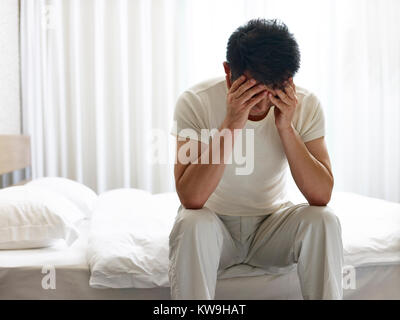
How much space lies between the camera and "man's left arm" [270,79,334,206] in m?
1.41

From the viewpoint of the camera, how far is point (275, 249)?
142cm

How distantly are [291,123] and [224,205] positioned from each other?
0.34 metres

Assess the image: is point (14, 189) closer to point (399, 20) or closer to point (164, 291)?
point (164, 291)

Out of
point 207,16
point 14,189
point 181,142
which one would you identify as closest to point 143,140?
point 207,16

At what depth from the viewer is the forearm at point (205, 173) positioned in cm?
136

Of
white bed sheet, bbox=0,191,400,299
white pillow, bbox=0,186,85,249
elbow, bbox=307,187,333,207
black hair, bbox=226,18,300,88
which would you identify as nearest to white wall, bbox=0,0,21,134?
white pillow, bbox=0,186,85,249

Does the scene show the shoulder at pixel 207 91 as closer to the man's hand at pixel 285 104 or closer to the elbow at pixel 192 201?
the man's hand at pixel 285 104

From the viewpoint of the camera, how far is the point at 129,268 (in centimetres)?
142

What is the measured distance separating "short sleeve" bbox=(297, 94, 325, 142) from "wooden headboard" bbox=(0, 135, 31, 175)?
1.67 meters

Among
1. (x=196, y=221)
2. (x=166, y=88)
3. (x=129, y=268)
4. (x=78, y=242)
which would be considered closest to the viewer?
(x=196, y=221)

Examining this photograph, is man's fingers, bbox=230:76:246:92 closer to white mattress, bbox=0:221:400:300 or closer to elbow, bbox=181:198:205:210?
elbow, bbox=181:198:205:210

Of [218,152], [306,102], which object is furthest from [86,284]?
[306,102]

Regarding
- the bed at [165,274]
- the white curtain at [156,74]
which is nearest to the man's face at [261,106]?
the bed at [165,274]

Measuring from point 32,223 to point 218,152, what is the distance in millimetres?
748
